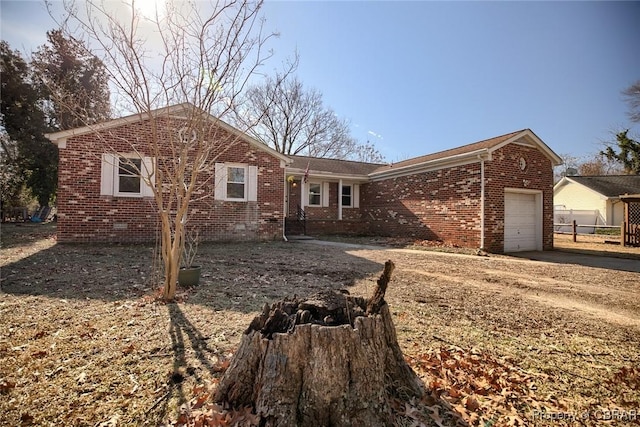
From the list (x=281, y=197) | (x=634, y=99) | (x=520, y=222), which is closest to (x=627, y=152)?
(x=634, y=99)

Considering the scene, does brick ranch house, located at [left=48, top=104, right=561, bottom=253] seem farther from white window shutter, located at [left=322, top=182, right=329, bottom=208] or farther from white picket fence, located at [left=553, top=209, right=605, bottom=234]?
white picket fence, located at [left=553, top=209, right=605, bottom=234]

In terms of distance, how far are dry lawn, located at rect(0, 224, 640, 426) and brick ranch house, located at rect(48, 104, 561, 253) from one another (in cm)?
326

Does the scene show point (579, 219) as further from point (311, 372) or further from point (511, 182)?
point (311, 372)

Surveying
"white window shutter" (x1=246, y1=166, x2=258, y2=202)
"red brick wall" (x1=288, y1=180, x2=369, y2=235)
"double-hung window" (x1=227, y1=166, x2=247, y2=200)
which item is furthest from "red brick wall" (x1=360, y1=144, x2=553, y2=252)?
"double-hung window" (x1=227, y1=166, x2=247, y2=200)

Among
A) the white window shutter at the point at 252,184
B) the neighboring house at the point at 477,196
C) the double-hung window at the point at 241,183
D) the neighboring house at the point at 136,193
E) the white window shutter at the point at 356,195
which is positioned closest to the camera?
the neighboring house at the point at 136,193

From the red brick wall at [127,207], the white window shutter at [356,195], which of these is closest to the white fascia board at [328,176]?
the white window shutter at [356,195]

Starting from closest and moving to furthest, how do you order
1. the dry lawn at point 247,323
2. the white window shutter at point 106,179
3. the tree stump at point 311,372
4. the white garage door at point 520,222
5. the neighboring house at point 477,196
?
the tree stump at point 311,372
the dry lawn at point 247,323
the white window shutter at point 106,179
the neighboring house at point 477,196
the white garage door at point 520,222

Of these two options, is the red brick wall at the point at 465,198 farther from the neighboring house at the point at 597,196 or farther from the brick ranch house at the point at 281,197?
the neighboring house at the point at 597,196

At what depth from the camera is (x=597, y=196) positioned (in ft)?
79.9

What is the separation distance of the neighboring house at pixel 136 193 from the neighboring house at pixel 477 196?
3.95 metres

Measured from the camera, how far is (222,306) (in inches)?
168

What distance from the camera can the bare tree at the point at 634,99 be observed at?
22.3m

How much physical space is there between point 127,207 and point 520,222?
14032 mm

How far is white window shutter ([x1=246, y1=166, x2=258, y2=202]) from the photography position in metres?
11.6
